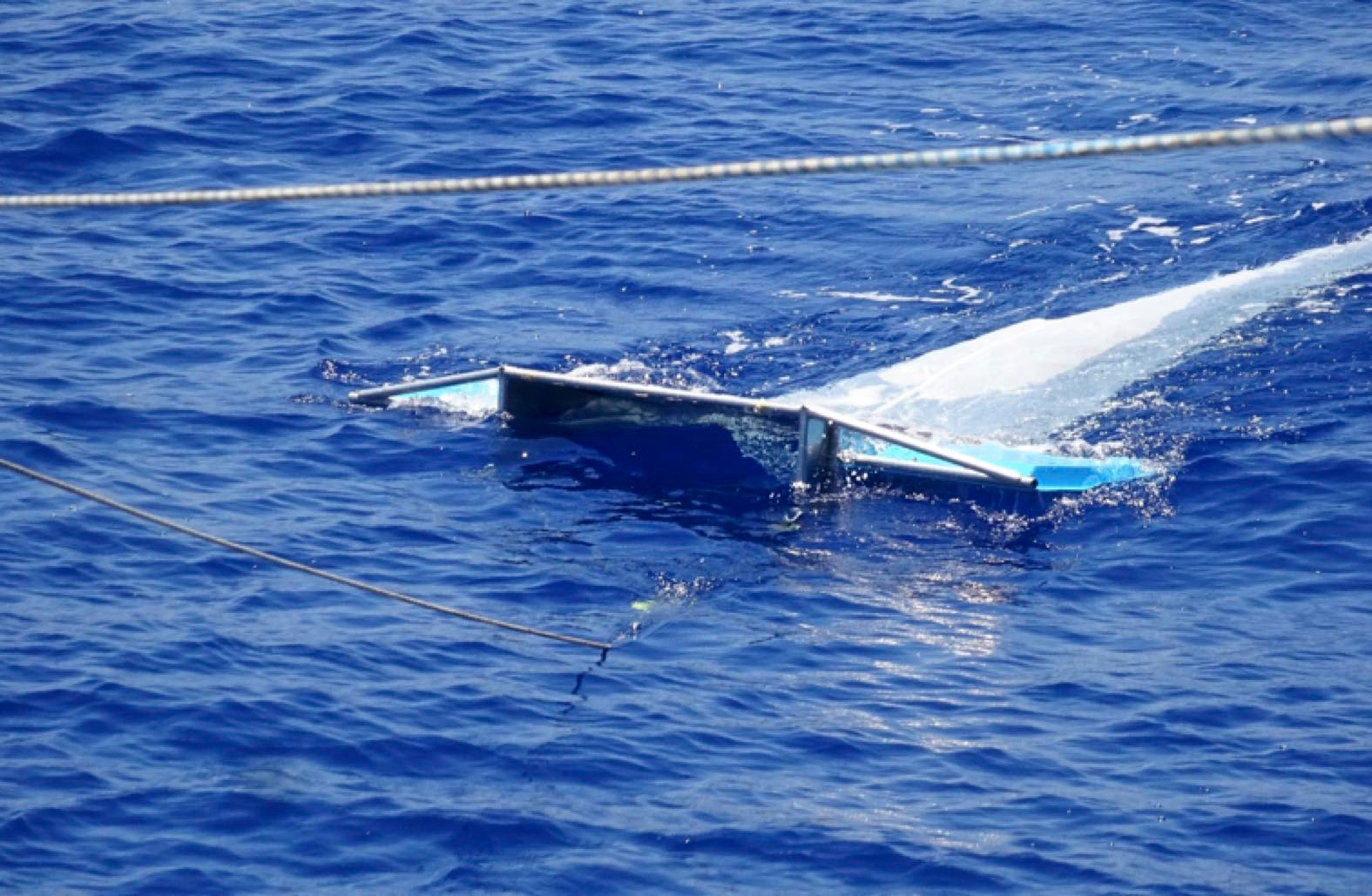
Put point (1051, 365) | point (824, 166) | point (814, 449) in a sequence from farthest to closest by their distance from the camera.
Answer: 1. point (1051, 365)
2. point (814, 449)
3. point (824, 166)

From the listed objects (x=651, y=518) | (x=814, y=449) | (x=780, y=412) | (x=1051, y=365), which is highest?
(x=780, y=412)

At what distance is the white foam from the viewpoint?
1341 centimetres

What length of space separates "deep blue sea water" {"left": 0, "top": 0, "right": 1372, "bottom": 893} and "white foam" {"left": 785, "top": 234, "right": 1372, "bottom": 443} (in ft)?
0.71

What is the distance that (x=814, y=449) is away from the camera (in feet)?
39.8

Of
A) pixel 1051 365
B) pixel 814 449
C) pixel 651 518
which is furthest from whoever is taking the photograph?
pixel 1051 365

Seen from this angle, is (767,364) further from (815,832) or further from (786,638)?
(815,832)

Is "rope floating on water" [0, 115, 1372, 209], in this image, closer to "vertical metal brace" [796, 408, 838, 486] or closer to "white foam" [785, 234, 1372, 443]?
"vertical metal brace" [796, 408, 838, 486]

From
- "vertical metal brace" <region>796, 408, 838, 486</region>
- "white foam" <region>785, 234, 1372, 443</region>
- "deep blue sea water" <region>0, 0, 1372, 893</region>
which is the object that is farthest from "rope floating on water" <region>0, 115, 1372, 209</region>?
"white foam" <region>785, 234, 1372, 443</region>

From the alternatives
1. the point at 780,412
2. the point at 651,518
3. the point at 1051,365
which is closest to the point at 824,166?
the point at 651,518

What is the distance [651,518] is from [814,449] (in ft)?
4.02

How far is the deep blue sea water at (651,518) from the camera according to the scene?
26.5ft

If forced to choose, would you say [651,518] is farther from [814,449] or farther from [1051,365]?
[1051,365]

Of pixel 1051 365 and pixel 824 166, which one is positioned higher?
pixel 824 166

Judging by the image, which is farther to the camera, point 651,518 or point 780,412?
point 780,412
